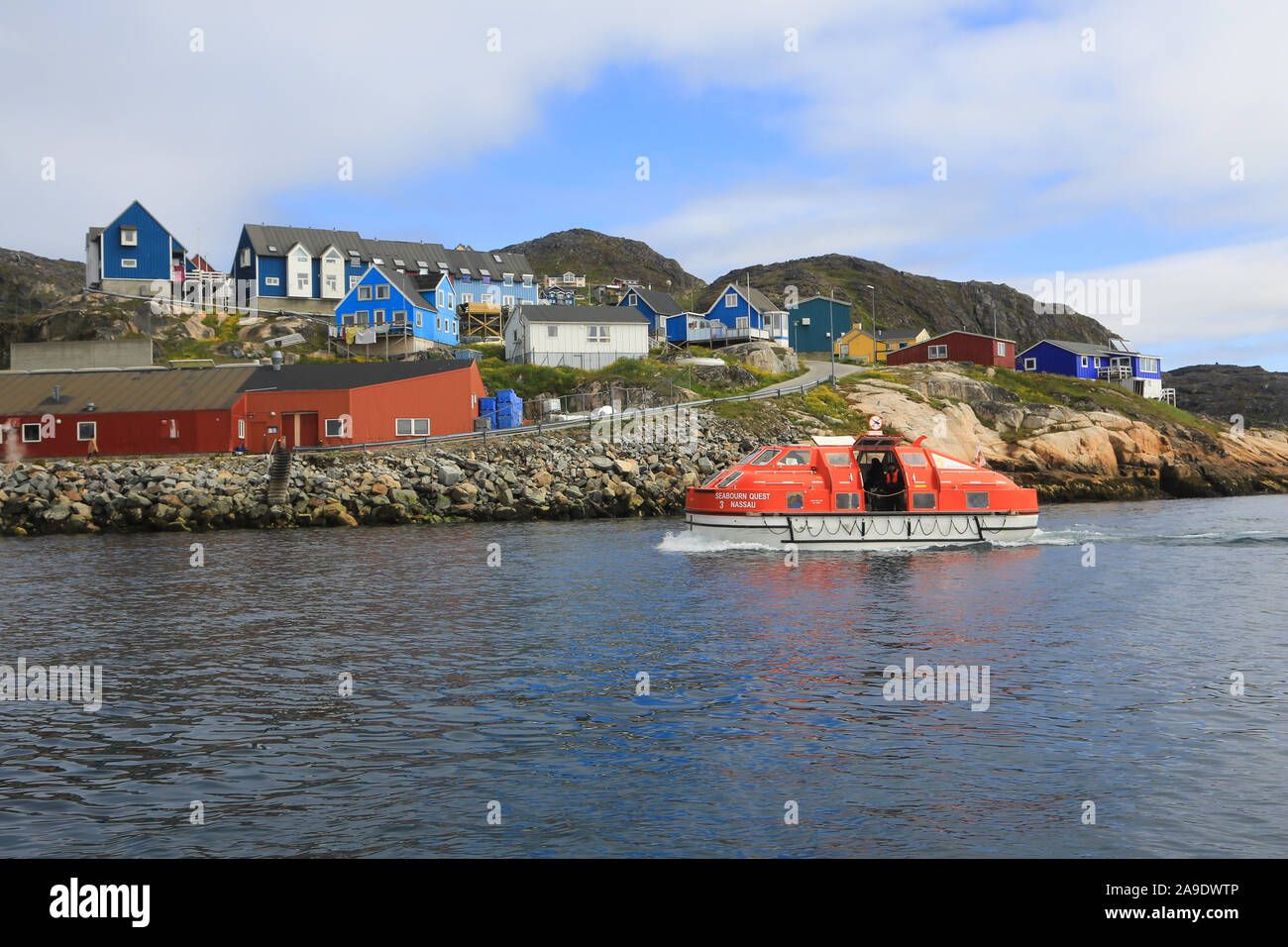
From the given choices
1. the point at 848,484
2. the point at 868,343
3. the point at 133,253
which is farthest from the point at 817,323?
the point at 848,484

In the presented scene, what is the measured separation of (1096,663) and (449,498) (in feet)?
123

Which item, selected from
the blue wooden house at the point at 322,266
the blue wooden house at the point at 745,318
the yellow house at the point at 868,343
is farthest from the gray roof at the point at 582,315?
the yellow house at the point at 868,343

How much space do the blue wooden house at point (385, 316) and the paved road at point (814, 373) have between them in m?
30.7

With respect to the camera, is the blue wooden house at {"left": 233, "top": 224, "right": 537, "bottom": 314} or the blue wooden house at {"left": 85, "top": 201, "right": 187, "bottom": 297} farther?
the blue wooden house at {"left": 233, "top": 224, "right": 537, "bottom": 314}

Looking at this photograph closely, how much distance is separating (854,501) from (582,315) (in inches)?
1875

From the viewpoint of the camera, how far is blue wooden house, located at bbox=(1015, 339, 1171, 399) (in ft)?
336

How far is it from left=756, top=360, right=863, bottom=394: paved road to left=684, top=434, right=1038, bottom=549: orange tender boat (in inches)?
1428

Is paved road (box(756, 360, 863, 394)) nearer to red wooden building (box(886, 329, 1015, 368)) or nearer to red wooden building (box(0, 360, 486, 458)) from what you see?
red wooden building (box(886, 329, 1015, 368))

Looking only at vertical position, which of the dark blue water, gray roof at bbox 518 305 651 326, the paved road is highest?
gray roof at bbox 518 305 651 326

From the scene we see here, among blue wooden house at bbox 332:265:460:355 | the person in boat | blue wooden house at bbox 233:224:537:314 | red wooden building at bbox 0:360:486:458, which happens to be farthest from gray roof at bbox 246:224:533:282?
the person in boat

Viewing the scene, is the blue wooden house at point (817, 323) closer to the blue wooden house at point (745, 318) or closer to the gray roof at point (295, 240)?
the blue wooden house at point (745, 318)

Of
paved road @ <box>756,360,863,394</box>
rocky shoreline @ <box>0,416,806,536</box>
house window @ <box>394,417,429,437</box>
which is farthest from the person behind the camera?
paved road @ <box>756,360,863,394</box>

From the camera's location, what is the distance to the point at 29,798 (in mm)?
10914

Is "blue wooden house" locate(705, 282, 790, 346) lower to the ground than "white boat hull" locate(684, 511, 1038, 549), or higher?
higher
